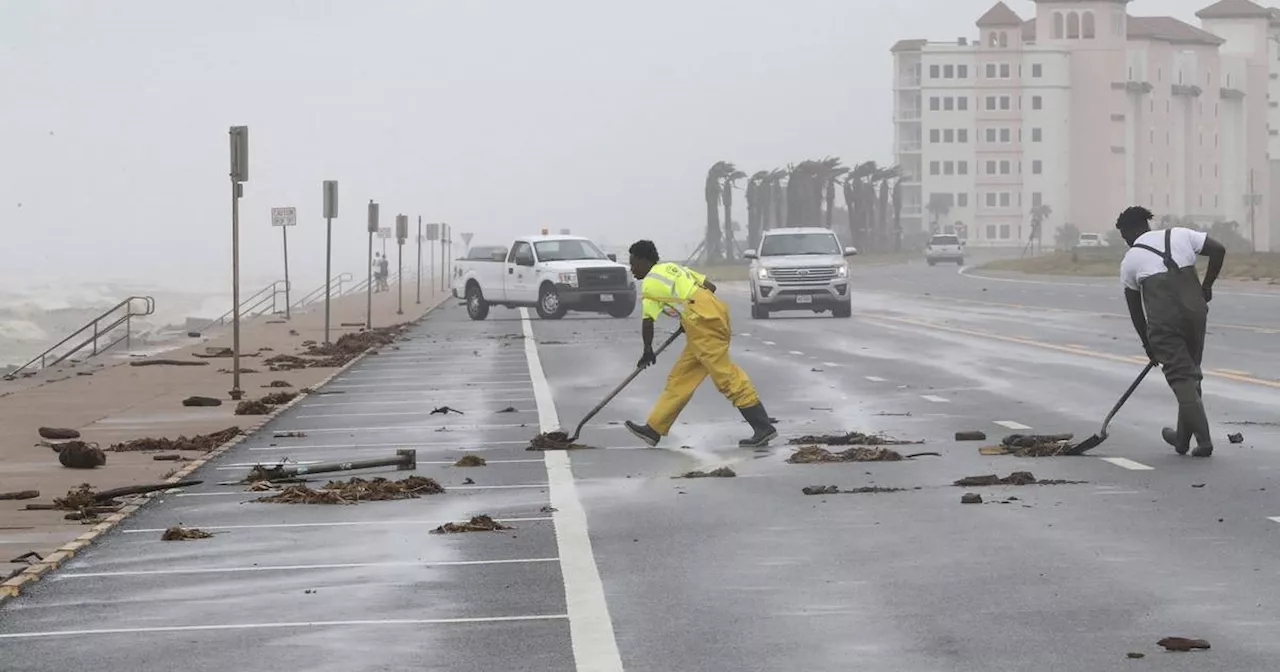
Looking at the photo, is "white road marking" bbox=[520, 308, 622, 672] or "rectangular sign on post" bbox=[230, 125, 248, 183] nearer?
"white road marking" bbox=[520, 308, 622, 672]

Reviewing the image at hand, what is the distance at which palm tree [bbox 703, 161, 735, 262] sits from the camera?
525ft

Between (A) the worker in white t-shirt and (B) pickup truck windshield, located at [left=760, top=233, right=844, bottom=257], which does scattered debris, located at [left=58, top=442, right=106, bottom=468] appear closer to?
(A) the worker in white t-shirt

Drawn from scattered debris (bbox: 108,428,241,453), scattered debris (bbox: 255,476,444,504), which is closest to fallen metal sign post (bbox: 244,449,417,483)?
scattered debris (bbox: 255,476,444,504)

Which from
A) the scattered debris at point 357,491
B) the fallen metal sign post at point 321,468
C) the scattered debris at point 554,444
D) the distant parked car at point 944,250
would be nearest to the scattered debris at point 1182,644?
the scattered debris at point 357,491

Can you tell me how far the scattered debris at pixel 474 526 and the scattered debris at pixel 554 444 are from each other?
518 cm

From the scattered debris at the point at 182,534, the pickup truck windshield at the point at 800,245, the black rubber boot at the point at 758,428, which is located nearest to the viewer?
the scattered debris at the point at 182,534

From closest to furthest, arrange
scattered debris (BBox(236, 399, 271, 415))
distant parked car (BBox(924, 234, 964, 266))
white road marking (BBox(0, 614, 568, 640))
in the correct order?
1. white road marking (BBox(0, 614, 568, 640))
2. scattered debris (BBox(236, 399, 271, 415))
3. distant parked car (BBox(924, 234, 964, 266))

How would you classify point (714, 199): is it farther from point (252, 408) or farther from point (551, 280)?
point (252, 408)

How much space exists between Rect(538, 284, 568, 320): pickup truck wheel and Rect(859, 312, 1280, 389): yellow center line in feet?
23.2

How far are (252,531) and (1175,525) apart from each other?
15.4 ft

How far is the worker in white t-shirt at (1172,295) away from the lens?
51.6ft

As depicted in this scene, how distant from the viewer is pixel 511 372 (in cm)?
2948

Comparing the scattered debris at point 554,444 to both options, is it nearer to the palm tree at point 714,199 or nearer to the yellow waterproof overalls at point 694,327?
the yellow waterproof overalls at point 694,327

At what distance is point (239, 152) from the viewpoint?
987 inches
